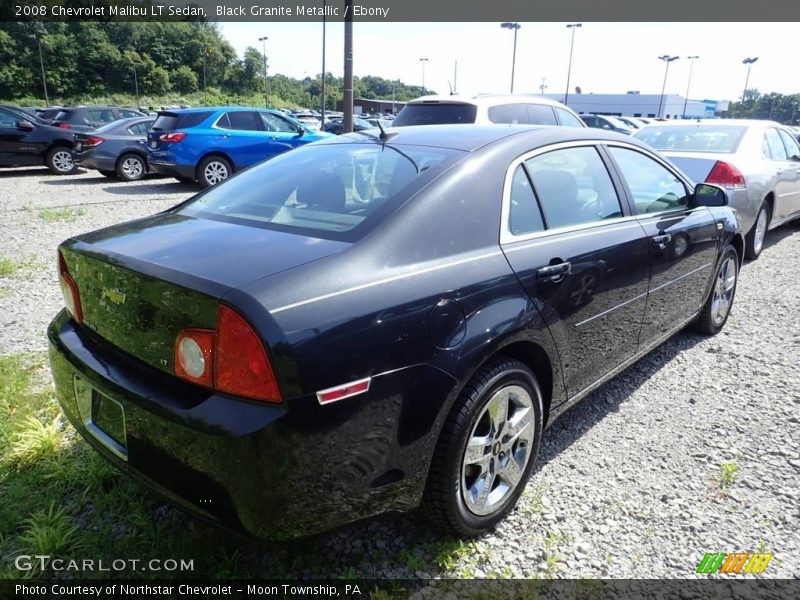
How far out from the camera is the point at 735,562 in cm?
222

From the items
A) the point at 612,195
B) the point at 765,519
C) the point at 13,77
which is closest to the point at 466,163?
the point at 612,195

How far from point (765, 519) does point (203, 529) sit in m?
2.38

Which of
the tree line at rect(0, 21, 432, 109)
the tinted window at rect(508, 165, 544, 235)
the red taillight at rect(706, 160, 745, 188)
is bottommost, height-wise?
the red taillight at rect(706, 160, 745, 188)

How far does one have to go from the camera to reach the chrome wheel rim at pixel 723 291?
170 inches

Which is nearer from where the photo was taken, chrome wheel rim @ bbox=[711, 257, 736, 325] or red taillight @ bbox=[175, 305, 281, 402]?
red taillight @ bbox=[175, 305, 281, 402]

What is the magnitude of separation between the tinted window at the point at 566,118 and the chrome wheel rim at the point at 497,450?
7.02 meters

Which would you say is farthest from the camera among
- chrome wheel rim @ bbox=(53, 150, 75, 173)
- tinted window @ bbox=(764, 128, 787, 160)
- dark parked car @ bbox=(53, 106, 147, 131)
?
dark parked car @ bbox=(53, 106, 147, 131)

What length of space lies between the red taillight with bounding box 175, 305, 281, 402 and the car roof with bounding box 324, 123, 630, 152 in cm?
134

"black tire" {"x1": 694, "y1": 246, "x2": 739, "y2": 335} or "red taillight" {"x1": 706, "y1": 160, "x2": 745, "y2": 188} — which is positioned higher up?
"red taillight" {"x1": 706, "y1": 160, "x2": 745, "y2": 188}

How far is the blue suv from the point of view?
1083 centimetres

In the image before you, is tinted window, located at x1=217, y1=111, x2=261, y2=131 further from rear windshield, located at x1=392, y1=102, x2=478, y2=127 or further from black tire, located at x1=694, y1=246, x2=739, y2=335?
black tire, located at x1=694, y1=246, x2=739, y2=335

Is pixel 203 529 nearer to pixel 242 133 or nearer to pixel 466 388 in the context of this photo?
pixel 466 388

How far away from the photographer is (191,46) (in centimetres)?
8769

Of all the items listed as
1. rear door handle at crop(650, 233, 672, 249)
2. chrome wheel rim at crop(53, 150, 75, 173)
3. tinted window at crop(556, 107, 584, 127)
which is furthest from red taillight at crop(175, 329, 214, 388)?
chrome wheel rim at crop(53, 150, 75, 173)
